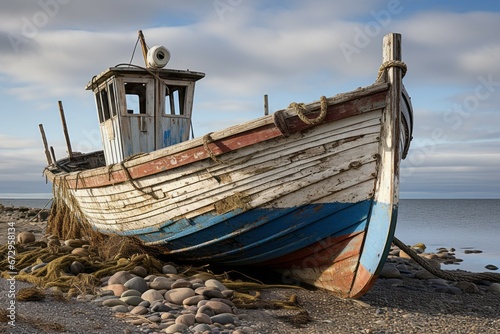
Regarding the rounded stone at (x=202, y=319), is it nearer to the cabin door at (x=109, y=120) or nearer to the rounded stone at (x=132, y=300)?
the rounded stone at (x=132, y=300)

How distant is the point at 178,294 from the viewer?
216 inches

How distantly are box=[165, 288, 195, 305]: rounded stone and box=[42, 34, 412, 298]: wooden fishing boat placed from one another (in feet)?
3.20

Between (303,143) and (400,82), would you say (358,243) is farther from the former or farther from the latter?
(400,82)

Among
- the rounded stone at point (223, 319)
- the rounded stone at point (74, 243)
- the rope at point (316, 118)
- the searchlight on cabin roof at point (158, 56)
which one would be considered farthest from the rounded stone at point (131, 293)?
the searchlight on cabin roof at point (158, 56)

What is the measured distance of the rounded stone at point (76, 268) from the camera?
666cm

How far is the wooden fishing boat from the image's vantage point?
5352mm

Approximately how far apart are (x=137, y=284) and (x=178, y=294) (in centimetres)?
59

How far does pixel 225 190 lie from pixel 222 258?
1.25 meters

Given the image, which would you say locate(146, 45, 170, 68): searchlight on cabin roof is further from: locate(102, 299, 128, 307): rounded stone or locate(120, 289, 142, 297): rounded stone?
locate(102, 299, 128, 307): rounded stone

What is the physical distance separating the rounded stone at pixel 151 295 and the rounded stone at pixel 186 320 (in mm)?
678

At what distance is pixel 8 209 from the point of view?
2480 cm

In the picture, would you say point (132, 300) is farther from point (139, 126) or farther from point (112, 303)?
point (139, 126)

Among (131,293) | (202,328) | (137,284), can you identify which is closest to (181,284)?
(137,284)

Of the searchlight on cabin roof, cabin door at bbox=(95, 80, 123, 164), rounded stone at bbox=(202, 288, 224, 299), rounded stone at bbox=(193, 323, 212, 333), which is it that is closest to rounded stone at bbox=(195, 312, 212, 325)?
rounded stone at bbox=(193, 323, 212, 333)
